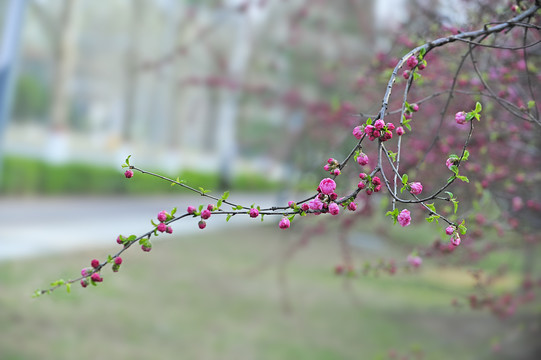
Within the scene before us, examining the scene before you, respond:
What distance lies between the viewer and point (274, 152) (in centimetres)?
1134

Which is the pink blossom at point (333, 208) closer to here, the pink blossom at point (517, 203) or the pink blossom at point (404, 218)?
the pink blossom at point (404, 218)

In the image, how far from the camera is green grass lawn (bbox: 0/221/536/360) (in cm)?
495

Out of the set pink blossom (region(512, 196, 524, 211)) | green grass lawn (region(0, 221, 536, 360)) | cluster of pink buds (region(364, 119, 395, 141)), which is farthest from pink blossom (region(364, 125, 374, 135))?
green grass lawn (region(0, 221, 536, 360))

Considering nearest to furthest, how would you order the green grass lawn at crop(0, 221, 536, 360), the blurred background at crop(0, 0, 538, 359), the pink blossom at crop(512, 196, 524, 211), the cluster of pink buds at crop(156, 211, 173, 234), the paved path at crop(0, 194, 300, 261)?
the cluster of pink buds at crop(156, 211, 173, 234), the pink blossom at crop(512, 196, 524, 211), the green grass lawn at crop(0, 221, 536, 360), the blurred background at crop(0, 0, 538, 359), the paved path at crop(0, 194, 300, 261)

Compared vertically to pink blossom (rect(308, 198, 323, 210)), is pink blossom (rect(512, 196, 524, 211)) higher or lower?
higher

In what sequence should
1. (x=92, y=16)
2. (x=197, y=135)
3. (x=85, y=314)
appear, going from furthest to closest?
(x=197, y=135)
(x=92, y=16)
(x=85, y=314)

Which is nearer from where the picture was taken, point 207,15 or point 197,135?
point 207,15

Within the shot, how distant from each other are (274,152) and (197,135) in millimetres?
11571

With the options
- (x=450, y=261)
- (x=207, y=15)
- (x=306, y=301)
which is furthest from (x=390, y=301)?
(x=207, y=15)

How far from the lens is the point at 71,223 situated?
416 inches

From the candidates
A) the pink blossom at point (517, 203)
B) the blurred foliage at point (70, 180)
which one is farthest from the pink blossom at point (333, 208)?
the blurred foliage at point (70, 180)

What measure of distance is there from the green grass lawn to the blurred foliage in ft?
16.7

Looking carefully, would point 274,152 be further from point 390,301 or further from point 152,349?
point 152,349

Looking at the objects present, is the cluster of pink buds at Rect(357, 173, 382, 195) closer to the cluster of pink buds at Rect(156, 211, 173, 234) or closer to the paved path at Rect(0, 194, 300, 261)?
the cluster of pink buds at Rect(156, 211, 173, 234)
